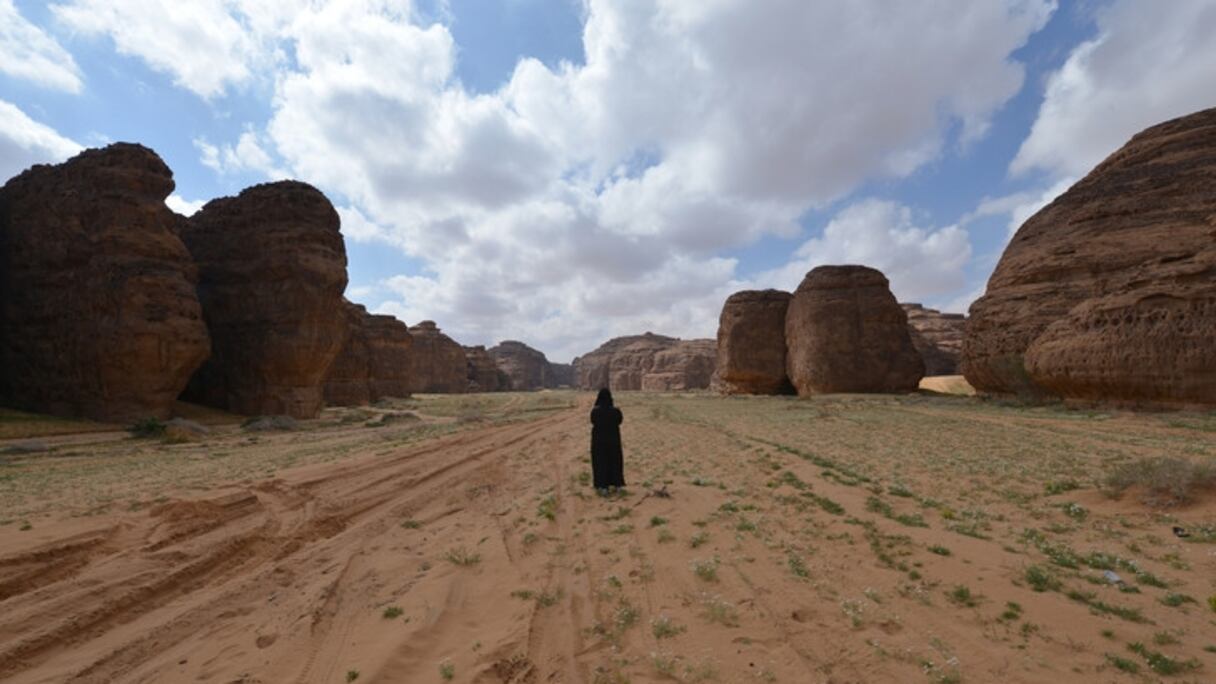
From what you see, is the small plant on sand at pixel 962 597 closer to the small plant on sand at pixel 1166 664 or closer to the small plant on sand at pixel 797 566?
the small plant on sand at pixel 1166 664

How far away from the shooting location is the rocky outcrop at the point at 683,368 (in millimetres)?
93875

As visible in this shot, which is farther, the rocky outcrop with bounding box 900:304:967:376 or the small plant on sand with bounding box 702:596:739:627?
the rocky outcrop with bounding box 900:304:967:376

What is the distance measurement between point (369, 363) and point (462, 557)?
163ft

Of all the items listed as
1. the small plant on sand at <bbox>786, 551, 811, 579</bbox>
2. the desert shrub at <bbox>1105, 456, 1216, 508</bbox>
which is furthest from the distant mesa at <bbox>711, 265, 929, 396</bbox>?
the small plant on sand at <bbox>786, 551, 811, 579</bbox>

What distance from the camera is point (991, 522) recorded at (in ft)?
23.4

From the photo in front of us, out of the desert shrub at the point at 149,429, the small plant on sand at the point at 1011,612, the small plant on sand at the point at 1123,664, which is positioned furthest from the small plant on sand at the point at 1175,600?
the desert shrub at the point at 149,429

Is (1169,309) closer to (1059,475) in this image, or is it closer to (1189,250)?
(1189,250)

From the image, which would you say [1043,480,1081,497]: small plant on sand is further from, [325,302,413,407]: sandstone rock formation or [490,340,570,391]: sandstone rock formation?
[490,340,570,391]: sandstone rock formation

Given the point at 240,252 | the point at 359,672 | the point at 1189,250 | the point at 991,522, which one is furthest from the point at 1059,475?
the point at 240,252

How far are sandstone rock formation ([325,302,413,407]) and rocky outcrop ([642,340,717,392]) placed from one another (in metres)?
47.8

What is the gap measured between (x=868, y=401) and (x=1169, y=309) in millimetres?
17199

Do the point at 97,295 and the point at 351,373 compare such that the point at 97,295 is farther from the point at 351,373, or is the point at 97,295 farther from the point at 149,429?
the point at 351,373

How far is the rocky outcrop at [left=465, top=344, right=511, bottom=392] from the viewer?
97.3m

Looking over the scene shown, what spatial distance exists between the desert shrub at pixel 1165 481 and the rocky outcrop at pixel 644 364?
76.0 metres
